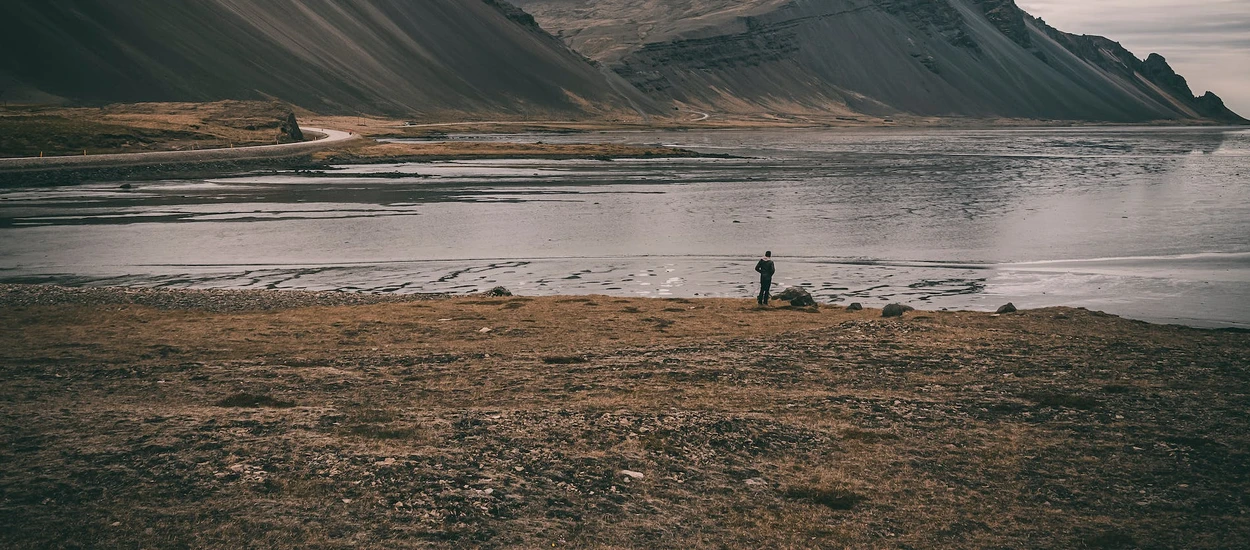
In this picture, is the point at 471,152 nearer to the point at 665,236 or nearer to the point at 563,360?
the point at 665,236

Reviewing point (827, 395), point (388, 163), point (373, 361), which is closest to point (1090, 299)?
point (827, 395)

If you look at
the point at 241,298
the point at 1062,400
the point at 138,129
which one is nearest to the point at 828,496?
the point at 1062,400

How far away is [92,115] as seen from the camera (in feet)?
411

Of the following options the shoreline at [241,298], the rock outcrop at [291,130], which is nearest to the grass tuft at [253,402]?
the shoreline at [241,298]

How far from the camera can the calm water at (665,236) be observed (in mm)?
37094

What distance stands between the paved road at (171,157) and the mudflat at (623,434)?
61.3m

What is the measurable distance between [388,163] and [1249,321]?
82967mm

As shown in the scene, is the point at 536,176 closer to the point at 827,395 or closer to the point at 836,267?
the point at 836,267

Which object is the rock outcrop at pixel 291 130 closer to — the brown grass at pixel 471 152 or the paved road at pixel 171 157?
the paved road at pixel 171 157

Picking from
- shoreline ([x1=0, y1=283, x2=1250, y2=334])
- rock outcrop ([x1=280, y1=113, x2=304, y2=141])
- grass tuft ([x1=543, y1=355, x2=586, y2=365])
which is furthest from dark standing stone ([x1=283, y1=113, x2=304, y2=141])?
grass tuft ([x1=543, y1=355, x2=586, y2=365])

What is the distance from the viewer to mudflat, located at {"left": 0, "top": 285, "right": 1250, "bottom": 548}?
13.3 meters

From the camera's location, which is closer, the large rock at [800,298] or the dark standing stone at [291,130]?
the large rock at [800,298]

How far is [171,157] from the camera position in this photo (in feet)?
298

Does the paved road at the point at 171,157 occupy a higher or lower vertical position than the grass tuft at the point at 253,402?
higher
